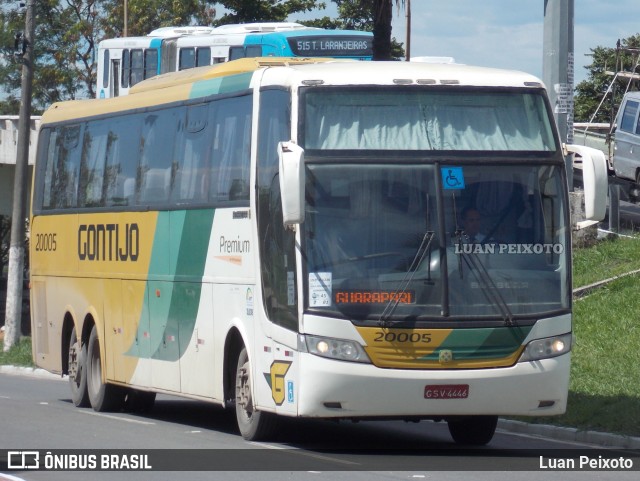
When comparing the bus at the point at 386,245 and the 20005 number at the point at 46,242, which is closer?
the bus at the point at 386,245

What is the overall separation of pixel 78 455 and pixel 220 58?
22.6 meters

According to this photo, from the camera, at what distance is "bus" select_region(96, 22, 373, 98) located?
30.5 m

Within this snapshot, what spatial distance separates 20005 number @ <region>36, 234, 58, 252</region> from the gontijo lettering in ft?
3.83

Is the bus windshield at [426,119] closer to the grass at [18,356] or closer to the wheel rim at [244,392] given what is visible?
the wheel rim at [244,392]

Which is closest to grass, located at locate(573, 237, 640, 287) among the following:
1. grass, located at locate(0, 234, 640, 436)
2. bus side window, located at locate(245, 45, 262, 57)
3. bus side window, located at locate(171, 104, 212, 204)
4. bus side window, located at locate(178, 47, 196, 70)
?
grass, located at locate(0, 234, 640, 436)

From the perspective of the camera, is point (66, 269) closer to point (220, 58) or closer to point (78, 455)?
point (78, 455)

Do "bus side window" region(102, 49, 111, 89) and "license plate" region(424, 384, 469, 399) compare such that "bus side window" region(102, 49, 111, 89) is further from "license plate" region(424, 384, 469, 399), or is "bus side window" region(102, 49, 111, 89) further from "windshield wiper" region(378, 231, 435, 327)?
"license plate" region(424, 384, 469, 399)

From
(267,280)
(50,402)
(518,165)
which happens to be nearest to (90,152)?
(50,402)

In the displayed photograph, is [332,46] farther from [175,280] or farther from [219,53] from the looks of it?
[175,280]

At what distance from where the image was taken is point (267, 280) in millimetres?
12453

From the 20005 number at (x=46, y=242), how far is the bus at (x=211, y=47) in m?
11.8

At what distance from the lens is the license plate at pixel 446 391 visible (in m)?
11.7

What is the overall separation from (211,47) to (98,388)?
58.5 feet

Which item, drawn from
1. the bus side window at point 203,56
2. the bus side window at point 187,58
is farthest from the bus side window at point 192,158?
the bus side window at point 187,58
